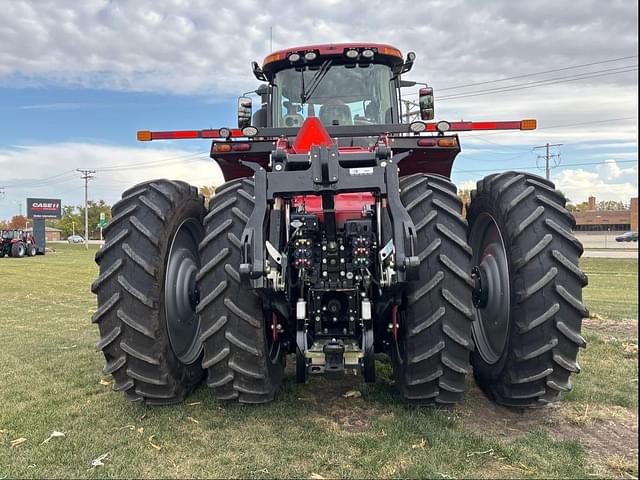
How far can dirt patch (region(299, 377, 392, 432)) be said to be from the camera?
4.04 metres

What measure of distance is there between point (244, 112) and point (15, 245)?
121ft

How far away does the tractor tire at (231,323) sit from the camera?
3.76 metres

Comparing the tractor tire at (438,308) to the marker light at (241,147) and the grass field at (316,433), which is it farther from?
the marker light at (241,147)

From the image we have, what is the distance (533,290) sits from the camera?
12.1ft

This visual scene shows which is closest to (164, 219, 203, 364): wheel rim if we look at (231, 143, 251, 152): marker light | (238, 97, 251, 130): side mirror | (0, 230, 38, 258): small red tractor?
(231, 143, 251, 152): marker light

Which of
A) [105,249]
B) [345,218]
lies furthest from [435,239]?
[105,249]

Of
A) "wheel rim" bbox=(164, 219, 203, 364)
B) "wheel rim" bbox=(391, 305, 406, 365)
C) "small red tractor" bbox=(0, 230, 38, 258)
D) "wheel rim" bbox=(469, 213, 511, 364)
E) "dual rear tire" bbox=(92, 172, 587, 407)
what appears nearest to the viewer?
"dual rear tire" bbox=(92, 172, 587, 407)

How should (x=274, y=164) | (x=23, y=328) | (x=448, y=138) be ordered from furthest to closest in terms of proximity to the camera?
(x=23, y=328) < (x=448, y=138) < (x=274, y=164)

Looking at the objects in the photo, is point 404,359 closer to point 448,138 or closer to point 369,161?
point 369,161

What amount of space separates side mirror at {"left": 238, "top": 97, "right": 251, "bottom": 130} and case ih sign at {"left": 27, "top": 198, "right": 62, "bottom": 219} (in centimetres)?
6665

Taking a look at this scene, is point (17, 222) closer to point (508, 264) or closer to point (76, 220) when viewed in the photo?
point (76, 220)

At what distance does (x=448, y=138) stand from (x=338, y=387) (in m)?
2.44

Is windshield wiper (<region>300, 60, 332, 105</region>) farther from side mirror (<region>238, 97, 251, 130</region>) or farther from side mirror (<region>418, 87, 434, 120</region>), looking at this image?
side mirror (<region>418, 87, 434, 120</region>)

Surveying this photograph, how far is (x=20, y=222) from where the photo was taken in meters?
113
